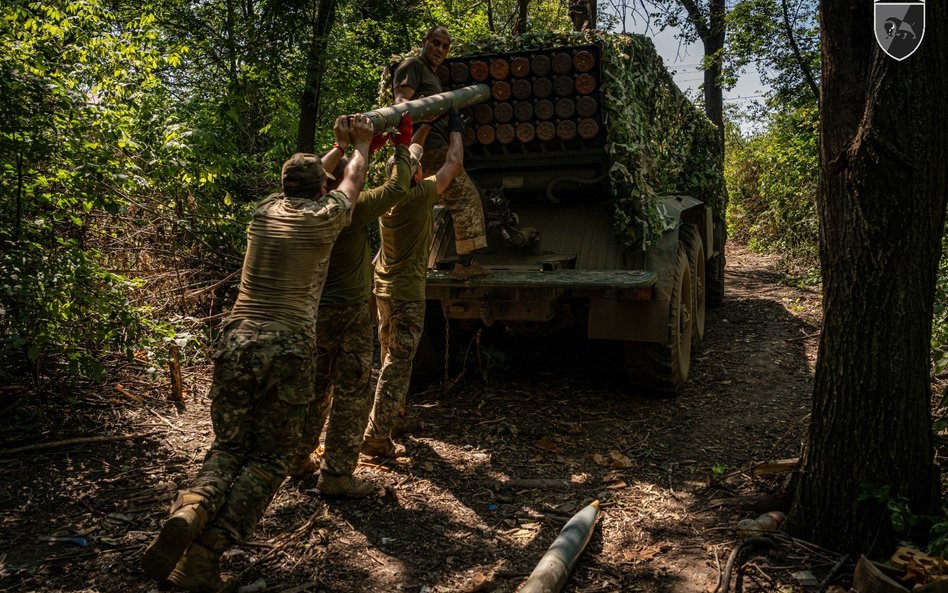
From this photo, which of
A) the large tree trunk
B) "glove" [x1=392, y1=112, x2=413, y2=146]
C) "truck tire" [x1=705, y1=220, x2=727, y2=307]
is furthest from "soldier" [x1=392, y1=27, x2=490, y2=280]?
"truck tire" [x1=705, y1=220, x2=727, y2=307]

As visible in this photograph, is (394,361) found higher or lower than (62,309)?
lower

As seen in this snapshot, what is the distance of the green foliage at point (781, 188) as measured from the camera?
12266 mm

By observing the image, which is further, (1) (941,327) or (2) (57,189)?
(2) (57,189)

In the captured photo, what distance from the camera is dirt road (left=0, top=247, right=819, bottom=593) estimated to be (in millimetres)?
3496

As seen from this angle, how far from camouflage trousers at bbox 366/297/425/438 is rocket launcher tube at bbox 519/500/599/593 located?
4.93 ft

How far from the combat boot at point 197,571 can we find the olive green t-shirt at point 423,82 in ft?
12.0

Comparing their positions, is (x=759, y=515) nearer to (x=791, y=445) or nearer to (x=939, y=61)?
(x=791, y=445)

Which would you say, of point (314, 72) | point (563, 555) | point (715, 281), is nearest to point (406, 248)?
point (563, 555)

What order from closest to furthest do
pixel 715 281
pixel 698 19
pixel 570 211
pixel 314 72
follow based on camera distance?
pixel 570 211 → pixel 314 72 → pixel 715 281 → pixel 698 19

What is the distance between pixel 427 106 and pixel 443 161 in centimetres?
88

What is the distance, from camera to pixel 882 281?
3244 millimetres

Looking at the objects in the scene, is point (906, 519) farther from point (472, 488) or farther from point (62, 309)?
point (62, 309)

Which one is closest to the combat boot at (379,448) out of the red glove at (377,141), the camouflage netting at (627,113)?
the red glove at (377,141)

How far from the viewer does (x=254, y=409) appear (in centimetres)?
342
